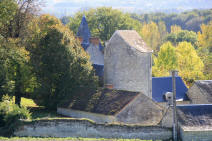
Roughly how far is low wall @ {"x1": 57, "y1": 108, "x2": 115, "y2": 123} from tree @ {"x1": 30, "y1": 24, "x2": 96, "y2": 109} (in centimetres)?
139

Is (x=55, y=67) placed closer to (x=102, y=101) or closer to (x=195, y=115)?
(x=102, y=101)

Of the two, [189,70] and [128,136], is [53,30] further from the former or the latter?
[189,70]

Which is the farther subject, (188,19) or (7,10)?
(188,19)

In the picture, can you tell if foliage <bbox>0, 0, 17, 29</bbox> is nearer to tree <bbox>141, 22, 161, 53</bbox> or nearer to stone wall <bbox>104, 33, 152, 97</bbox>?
stone wall <bbox>104, 33, 152, 97</bbox>

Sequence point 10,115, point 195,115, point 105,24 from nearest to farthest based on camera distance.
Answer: point 10,115 → point 195,115 → point 105,24

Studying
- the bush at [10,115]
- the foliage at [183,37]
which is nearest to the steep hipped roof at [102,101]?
the bush at [10,115]

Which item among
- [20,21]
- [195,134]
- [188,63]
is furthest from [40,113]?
[188,63]

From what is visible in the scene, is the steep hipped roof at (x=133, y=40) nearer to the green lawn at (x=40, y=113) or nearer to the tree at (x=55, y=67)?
the tree at (x=55, y=67)

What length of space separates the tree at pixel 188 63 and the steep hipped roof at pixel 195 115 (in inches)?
1245

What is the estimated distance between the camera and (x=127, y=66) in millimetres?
36938

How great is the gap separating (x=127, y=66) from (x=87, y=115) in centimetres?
784

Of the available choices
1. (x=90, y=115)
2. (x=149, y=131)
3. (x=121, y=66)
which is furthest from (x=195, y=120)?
(x=121, y=66)

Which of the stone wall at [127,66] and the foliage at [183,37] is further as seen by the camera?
the foliage at [183,37]

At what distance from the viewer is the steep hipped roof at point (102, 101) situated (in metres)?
30.3
